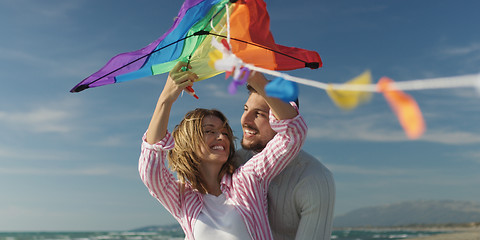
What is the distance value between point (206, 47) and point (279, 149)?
627 mm

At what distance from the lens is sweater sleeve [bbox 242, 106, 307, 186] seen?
2.16 m

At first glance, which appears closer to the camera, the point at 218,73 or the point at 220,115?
the point at 218,73

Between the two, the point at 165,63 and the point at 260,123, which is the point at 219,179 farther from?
the point at 165,63

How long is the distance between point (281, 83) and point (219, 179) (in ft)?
4.81

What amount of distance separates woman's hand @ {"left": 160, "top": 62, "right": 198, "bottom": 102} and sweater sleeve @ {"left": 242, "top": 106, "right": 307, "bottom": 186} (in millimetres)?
428

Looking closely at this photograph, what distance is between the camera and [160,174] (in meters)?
2.35

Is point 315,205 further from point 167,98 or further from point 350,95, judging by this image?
point 350,95

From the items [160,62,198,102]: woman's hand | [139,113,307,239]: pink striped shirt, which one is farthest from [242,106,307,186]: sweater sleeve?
[160,62,198,102]: woman's hand

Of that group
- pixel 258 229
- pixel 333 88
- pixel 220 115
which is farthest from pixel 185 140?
pixel 333 88

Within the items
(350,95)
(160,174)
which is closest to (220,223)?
(160,174)

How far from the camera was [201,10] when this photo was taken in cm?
223

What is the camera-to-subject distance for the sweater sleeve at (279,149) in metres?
2.16

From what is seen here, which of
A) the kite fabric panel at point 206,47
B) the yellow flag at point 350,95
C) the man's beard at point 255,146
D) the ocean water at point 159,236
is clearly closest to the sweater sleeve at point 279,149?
the man's beard at point 255,146

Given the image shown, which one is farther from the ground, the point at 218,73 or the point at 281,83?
the point at 218,73
